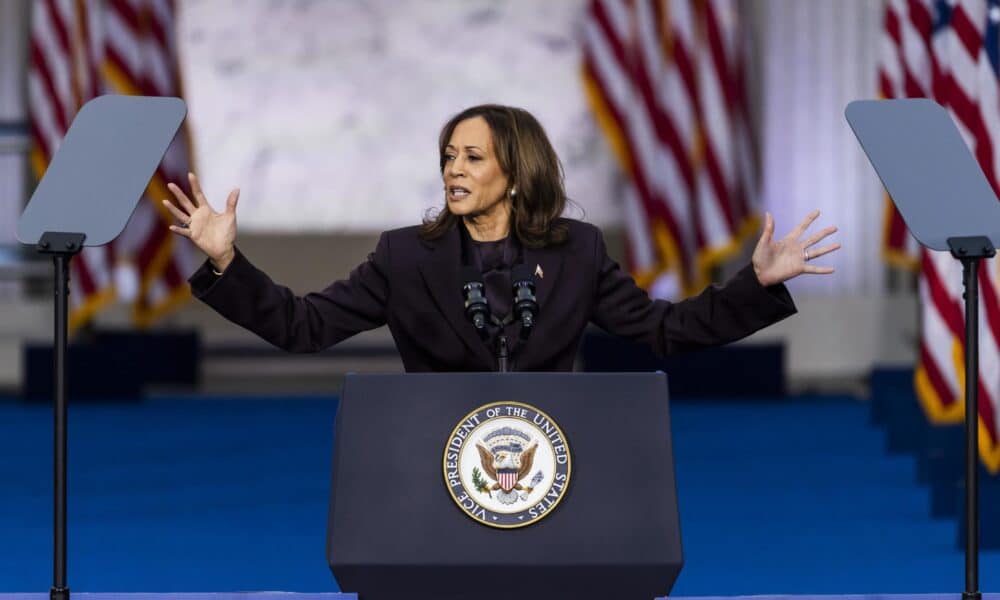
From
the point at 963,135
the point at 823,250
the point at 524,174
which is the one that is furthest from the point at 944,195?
the point at 963,135

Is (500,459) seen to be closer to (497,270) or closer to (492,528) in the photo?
(492,528)

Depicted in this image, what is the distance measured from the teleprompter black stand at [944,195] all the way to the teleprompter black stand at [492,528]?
666 mm

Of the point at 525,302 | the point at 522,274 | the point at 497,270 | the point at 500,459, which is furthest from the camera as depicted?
the point at 497,270

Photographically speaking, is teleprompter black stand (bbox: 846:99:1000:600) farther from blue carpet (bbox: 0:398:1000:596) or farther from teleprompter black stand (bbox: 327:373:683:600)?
blue carpet (bbox: 0:398:1000:596)

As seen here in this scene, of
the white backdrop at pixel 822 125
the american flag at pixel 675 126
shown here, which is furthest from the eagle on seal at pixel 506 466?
the white backdrop at pixel 822 125

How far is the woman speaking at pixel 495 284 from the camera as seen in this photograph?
3.20 metres

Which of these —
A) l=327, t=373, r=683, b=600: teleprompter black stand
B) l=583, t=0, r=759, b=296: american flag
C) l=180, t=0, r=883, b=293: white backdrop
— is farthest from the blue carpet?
l=327, t=373, r=683, b=600: teleprompter black stand

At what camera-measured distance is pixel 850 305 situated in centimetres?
1126

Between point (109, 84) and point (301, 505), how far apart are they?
5.06m

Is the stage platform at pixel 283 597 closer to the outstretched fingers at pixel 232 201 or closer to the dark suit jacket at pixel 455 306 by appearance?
the dark suit jacket at pixel 455 306

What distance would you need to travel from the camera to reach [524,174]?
328cm

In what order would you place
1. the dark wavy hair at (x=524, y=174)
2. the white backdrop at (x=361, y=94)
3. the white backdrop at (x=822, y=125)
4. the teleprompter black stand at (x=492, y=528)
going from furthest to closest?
the white backdrop at (x=361, y=94) < the white backdrop at (x=822, y=125) < the dark wavy hair at (x=524, y=174) < the teleprompter black stand at (x=492, y=528)

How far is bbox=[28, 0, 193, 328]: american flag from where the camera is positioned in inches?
424

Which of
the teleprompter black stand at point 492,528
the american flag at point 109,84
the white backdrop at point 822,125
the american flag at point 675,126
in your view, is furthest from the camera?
the white backdrop at point 822,125
